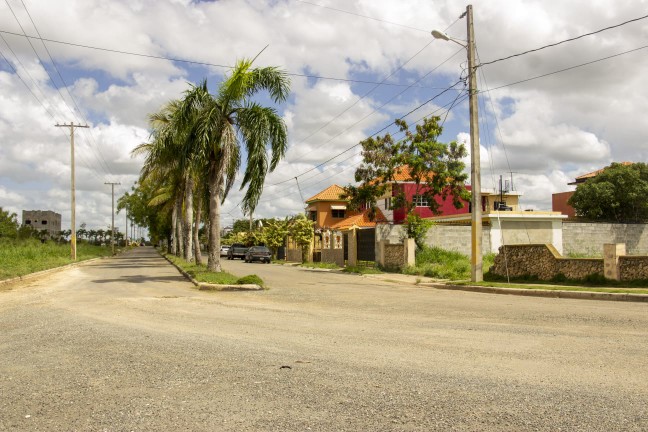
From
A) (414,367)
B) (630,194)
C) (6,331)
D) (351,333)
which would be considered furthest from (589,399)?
(630,194)

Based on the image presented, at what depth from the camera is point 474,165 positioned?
19594mm

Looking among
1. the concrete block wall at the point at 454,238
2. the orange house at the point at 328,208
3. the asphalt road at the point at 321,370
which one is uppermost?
the orange house at the point at 328,208

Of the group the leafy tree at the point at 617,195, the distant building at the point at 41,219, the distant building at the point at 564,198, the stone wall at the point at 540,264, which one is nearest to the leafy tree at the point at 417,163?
the stone wall at the point at 540,264

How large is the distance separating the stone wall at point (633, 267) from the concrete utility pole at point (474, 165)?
14.2ft

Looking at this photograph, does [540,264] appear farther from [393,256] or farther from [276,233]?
[276,233]

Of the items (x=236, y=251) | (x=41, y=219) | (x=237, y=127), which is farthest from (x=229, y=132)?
(x=41, y=219)

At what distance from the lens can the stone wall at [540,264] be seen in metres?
18.9

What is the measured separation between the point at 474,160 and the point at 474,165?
0.17m

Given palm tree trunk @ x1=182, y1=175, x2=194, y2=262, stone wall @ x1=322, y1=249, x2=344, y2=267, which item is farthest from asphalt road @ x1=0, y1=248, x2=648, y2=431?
stone wall @ x1=322, y1=249, x2=344, y2=267

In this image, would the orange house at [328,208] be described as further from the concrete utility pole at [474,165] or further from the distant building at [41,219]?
the distant building at [41,219]

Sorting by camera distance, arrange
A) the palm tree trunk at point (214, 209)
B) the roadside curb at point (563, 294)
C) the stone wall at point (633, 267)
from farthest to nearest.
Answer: the palm tree trunk at point (214, 209) < the stone wall at point (633, 267) < the roadside curb at point (563, 294)

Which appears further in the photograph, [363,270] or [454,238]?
[454,238]

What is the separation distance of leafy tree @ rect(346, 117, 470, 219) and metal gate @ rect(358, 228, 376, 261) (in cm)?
223

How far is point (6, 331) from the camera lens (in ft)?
29.6
